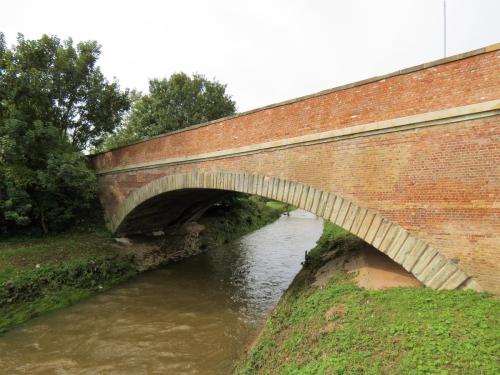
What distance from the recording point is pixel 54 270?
10672 mm

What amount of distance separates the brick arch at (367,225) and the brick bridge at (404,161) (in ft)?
0.06

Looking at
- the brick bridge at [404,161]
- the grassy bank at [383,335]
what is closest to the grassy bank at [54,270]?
the brick bridge at [404,161]

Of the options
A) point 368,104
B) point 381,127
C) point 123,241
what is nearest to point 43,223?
point 123,241

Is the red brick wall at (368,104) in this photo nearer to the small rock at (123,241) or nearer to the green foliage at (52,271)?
the green foliage at (52,271)

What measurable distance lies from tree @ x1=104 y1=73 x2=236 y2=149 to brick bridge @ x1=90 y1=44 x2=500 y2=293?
1711 cm

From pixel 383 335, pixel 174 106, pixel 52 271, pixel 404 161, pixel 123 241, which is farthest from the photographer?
pixel 174 106

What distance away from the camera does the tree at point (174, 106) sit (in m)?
25.2

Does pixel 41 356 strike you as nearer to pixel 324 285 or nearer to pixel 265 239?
pixel 324 285

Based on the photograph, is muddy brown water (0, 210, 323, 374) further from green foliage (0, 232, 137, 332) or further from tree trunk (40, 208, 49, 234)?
tree trunk (40, 208, 49, 234)

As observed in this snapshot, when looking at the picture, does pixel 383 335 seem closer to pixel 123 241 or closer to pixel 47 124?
pixel 123 241

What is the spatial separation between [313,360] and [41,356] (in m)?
6.40

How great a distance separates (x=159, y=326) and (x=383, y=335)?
6268 mm

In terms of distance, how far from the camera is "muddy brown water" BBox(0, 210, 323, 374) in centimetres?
709

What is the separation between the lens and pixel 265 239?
20141mm
